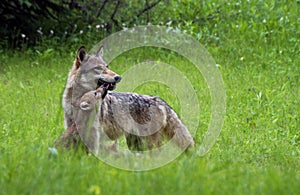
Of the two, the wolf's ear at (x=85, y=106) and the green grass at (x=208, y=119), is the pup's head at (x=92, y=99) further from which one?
the green grass at (x=208, y=119)

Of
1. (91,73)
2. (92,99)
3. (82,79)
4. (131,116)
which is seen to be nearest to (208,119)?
(131,116)

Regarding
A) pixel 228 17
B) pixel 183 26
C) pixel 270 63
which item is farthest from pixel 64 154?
pixel 228 17

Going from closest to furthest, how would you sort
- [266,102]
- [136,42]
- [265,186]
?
[265,186] < [266,102] < [136,42]

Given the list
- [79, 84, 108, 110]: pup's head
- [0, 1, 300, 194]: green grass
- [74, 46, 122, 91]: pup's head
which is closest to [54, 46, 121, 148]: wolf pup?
[74, 46, 122, 91]: pup's head

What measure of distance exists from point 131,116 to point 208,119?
209 cm

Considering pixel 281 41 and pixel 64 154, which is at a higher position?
pixel 281 41

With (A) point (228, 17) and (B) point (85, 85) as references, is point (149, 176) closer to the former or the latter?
(B) point (85, 85)

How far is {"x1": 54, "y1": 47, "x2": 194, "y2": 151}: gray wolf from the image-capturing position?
287 inches

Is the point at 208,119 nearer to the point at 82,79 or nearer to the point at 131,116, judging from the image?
the point at 131,116

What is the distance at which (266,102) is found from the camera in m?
10.2

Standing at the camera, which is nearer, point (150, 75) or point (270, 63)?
point (150, 75)

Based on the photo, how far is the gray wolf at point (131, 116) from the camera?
7.29 metres

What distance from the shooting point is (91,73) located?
769cm

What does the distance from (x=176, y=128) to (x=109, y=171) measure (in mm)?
1983
